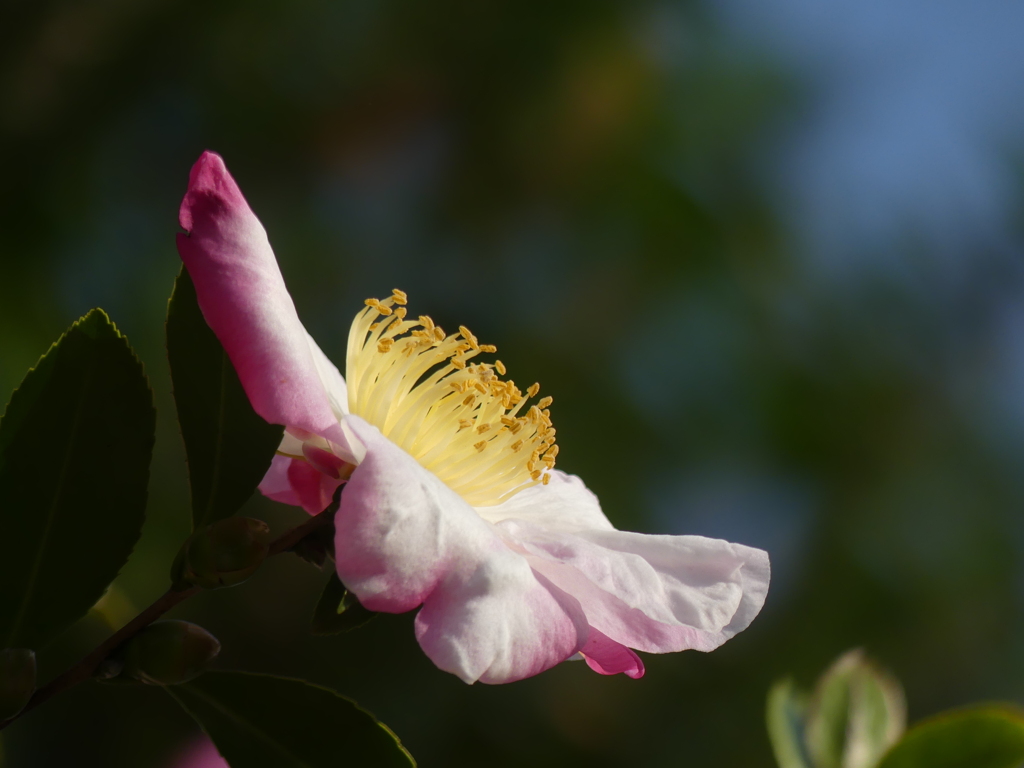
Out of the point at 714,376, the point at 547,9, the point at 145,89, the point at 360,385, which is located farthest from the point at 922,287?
the point at 360,385

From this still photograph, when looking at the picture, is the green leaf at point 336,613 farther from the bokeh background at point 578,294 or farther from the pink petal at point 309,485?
the bokeh background at point 578,294

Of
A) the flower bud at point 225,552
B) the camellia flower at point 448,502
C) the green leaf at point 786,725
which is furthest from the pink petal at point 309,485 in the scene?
the green leaf at point 786,725

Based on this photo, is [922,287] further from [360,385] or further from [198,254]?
[198,254]

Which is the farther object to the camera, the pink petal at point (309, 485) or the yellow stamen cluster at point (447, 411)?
the yellow stamen cluster at point (447, 411)

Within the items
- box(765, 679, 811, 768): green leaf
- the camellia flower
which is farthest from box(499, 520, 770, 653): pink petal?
box(765, 679, 811, 768): green leaf

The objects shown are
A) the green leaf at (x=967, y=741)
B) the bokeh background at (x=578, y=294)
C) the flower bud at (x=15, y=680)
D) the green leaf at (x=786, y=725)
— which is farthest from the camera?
the bokeh background at (x=578, y=294)
